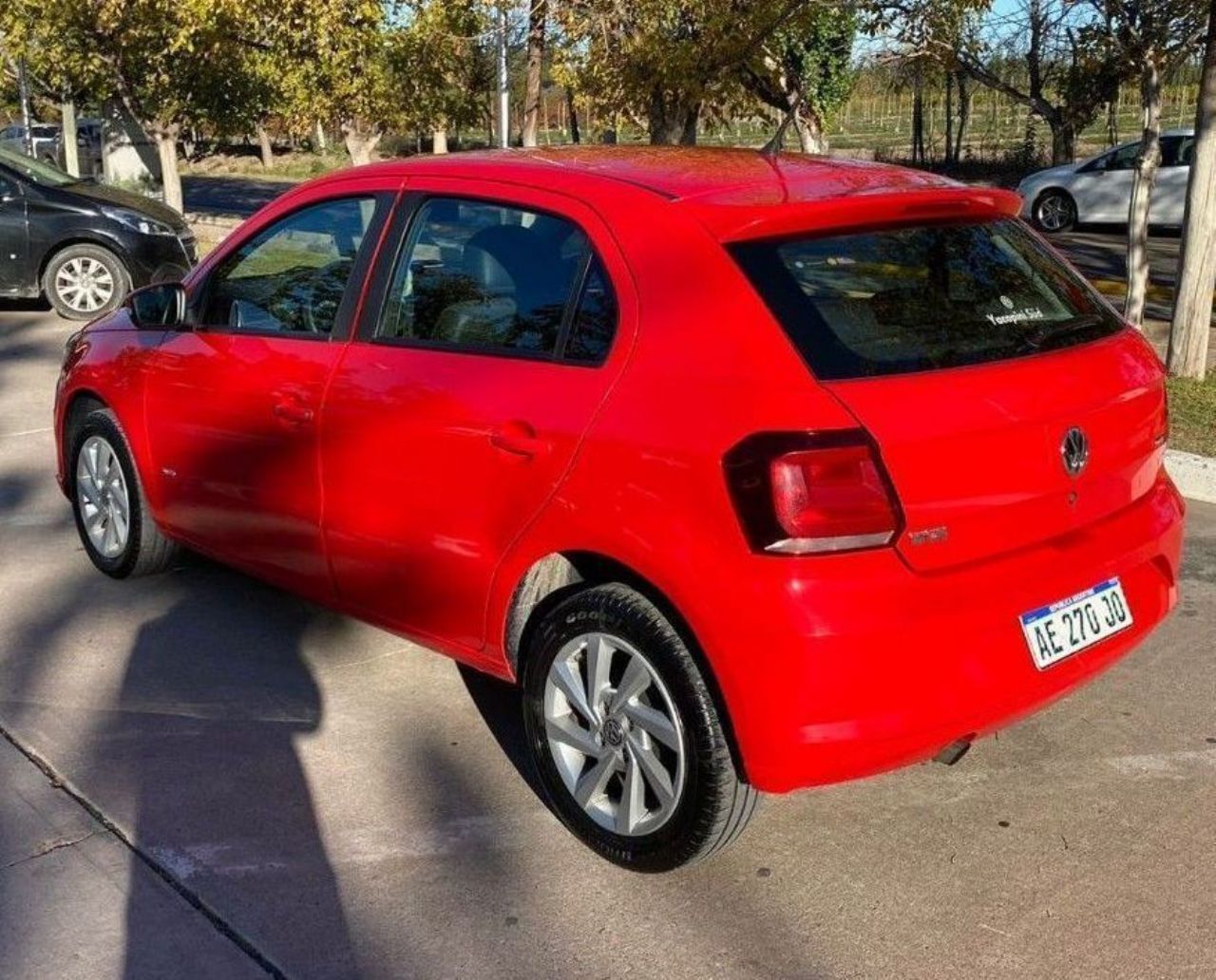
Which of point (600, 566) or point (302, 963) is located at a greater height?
point (600, 566)

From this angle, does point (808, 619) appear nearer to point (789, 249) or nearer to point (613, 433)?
point (613, 433)

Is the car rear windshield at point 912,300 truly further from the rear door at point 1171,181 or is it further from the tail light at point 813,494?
the rear door at point 1171,181

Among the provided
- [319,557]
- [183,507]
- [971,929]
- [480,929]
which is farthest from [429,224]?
[971,929]

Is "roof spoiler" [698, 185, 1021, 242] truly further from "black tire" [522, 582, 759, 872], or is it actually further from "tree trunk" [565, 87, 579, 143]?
"tree trunk" [565, 87, 579, 143]

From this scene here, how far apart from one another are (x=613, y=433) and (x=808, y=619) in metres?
0.65

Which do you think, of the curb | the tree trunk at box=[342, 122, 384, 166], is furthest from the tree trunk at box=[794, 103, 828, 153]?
the curb


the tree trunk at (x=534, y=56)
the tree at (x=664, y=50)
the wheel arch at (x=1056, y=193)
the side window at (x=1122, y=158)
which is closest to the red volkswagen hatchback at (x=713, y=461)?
the tree at (x=664, y=50)

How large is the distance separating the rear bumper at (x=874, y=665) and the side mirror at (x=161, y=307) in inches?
102

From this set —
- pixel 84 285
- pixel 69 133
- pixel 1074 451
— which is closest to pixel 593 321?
pixel 1074 451

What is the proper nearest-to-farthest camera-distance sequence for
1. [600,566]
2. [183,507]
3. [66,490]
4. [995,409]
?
[995,409], [600,566], [183,507], [66,490]

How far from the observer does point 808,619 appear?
2.96 metres

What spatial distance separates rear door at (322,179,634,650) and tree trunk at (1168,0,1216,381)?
587 cm

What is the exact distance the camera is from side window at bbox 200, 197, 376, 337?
4254mm

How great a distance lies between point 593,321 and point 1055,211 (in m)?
18.9
